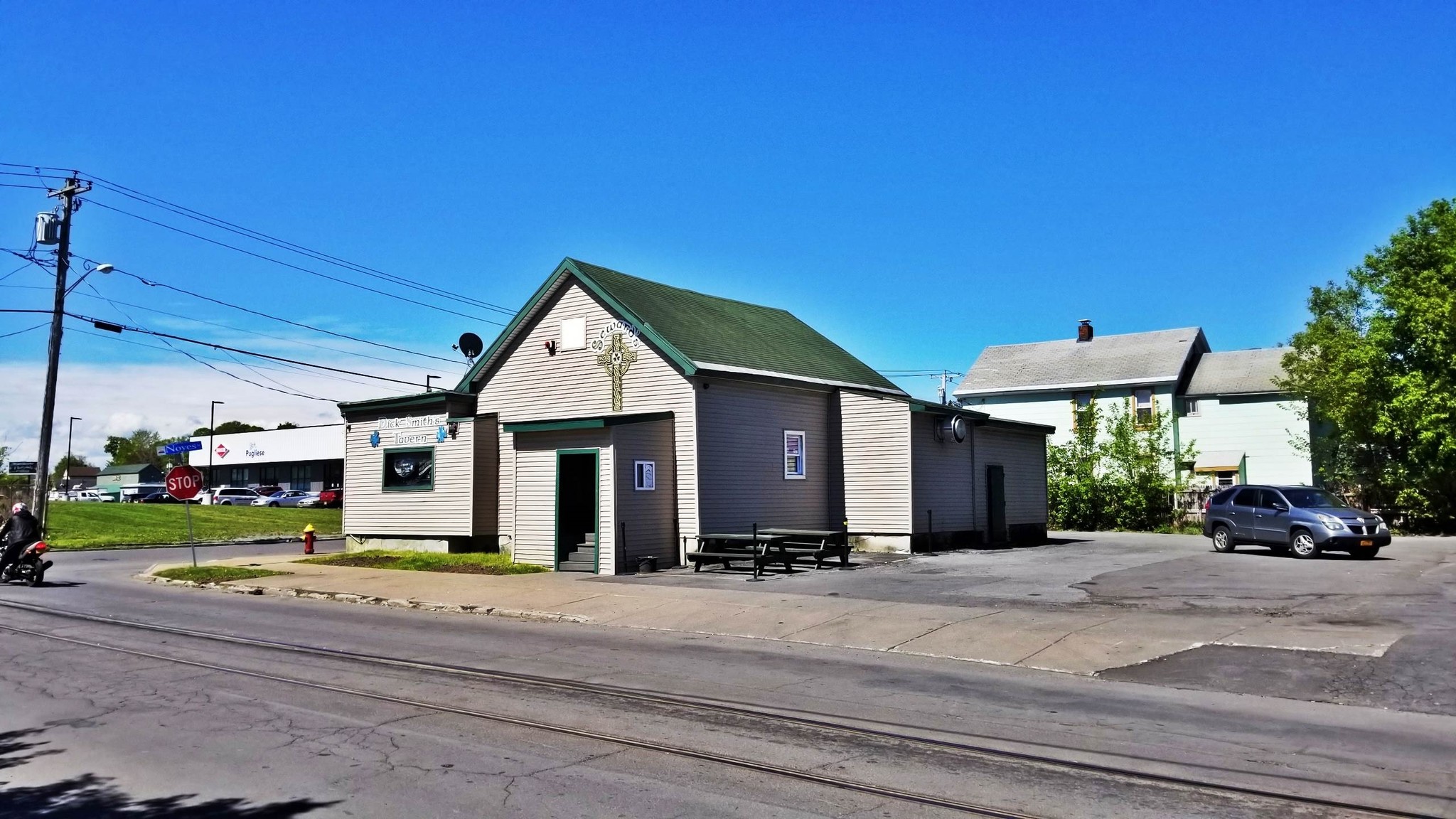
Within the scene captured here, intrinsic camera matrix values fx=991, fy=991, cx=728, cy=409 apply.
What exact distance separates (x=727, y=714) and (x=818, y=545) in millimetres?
13719

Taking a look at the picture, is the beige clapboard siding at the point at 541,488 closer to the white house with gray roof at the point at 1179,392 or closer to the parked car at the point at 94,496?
the white house with gray roof at the point at 1179,392

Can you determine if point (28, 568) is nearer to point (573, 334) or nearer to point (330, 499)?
point (573, 334)

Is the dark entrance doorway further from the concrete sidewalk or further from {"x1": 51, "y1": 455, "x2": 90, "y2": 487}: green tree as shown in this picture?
{"x1": 51, "y1": 455, "x2": 90, "y2": 487}: green tree

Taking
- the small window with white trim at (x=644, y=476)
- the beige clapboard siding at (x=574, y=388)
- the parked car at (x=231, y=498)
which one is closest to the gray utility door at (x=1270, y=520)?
the beige clapboard siding at (x=574, y=388)

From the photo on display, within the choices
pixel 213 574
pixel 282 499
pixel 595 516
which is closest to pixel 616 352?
pixel 595 516

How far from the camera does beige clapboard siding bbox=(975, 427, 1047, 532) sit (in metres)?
29.1

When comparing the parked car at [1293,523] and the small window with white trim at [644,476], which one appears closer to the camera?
the small window with white trim at [644,476]

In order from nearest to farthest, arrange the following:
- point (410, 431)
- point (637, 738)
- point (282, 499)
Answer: point (637, 738), point (410, 431), point (282, 499)

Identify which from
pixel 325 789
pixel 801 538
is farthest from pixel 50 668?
pixel 801 538

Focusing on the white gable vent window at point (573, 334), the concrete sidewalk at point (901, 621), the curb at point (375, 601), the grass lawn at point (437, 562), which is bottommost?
the curb at point (375, 601)

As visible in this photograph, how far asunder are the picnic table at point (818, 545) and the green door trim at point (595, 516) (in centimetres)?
358

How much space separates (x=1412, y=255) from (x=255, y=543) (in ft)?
152

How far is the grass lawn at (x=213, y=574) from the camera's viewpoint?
22.0m

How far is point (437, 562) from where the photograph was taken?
23.9 meters
